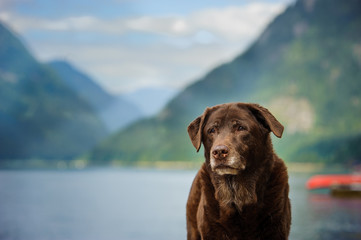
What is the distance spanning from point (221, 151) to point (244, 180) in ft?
2.02

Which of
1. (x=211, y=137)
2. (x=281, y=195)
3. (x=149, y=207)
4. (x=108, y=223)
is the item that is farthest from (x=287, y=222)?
(x=149, y=207)

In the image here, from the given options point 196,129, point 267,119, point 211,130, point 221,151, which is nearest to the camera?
point 221,151

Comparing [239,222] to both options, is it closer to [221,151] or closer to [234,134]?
[221,151]

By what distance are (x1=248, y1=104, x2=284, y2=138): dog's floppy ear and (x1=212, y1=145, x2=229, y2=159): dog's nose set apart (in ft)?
2.14

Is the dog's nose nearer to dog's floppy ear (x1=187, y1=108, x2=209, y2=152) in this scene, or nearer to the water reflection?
dog's floppy ear (x1=187, y1=108, x2=209, y2=152)

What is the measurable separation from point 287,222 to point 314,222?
29321 mm

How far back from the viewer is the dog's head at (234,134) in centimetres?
640

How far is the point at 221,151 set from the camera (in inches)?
249

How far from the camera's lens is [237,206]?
6.70m

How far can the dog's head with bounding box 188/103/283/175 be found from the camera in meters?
6.40

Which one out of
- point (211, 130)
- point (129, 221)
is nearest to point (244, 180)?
point (211, 130)

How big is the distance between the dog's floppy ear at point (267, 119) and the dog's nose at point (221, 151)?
2.14ft

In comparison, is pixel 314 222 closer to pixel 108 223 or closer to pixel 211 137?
pixel 108 223

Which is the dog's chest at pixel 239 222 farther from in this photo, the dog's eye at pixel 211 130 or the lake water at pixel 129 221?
the lake water at pixel 129 221
